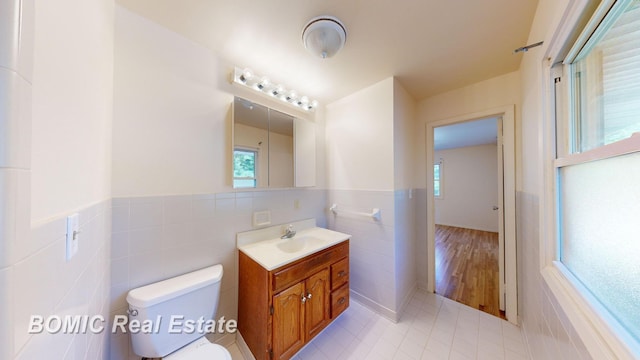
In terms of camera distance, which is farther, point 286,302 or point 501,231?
point 501,231

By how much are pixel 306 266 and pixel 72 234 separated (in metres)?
1.12

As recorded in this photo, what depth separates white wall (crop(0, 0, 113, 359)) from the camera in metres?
0.33

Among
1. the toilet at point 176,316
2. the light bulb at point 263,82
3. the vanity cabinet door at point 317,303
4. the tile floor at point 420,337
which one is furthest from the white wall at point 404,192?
the toilet at point 176,316

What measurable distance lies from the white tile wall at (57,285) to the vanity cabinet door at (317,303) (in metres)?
1.05

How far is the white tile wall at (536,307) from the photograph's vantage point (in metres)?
0.73

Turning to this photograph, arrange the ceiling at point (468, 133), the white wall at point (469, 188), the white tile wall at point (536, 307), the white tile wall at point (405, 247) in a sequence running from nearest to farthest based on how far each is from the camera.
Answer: the white tile wall at point (536, 307), the white tile wall at point (405, 247), the ceiling at point (468, 133), the white wall at point (469, 188)

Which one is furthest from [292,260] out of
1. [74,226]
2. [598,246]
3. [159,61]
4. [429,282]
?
[429,282]

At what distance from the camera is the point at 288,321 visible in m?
1.25

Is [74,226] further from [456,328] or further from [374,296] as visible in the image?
[456,328]

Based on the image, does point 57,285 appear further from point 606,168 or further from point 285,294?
point 606,168

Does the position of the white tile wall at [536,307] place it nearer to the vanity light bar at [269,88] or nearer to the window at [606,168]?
the window at [606,168]

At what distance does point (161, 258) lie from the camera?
1.16 meters

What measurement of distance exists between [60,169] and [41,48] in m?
0.29

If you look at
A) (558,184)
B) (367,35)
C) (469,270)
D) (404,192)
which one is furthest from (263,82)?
(469,270)
